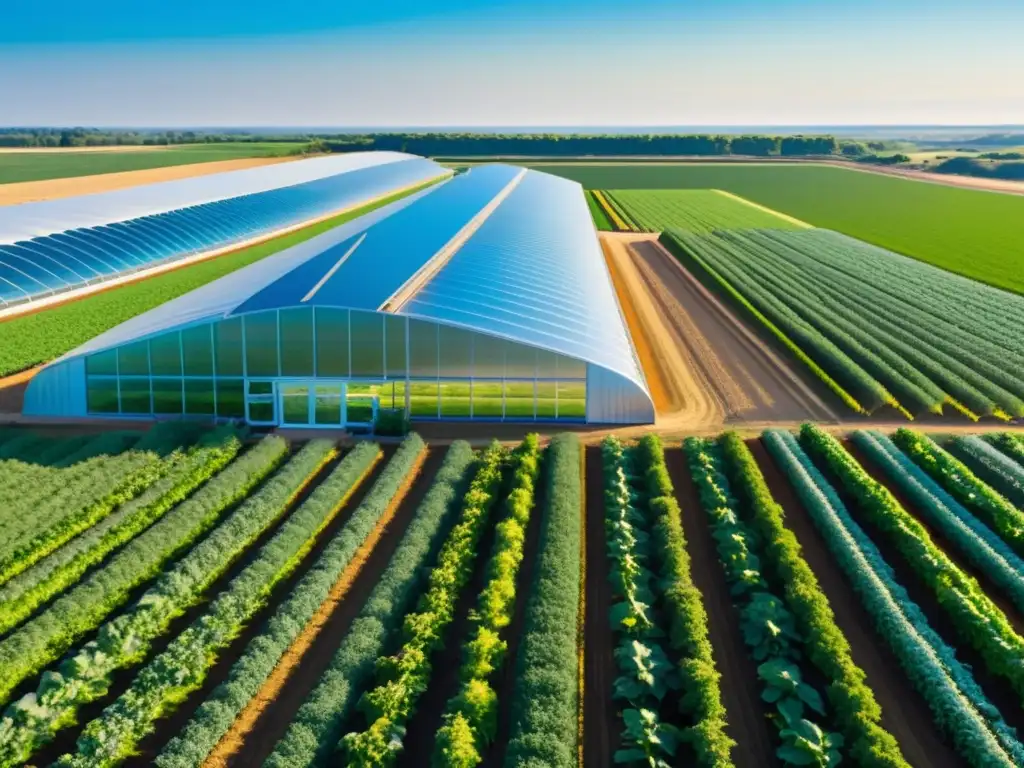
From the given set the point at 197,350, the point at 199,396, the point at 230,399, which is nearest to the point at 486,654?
the point at 230,399

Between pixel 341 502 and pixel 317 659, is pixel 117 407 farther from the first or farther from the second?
pixel 317 659

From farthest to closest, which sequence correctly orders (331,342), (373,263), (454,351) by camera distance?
(373,263) < (454,351) < (331,342)

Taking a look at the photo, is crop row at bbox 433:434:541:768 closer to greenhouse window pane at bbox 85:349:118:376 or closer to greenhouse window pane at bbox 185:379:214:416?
greenhouse window pane at bbox 185:379:214:416

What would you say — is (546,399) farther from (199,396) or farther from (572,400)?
(199,396)

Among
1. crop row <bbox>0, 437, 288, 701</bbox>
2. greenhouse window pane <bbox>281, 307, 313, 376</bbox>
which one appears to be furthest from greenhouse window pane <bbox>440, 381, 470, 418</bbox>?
crop row <bbox>0, 437, 288, 701</bbox>

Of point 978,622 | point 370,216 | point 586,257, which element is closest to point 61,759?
point 978,622

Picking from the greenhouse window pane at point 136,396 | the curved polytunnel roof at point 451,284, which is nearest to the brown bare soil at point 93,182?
the curved polytunnel roof at point 451,284

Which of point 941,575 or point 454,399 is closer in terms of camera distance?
point 941,575
